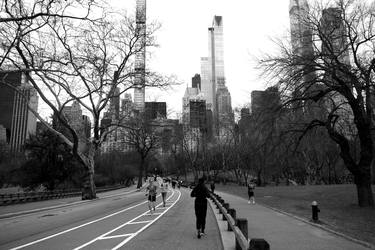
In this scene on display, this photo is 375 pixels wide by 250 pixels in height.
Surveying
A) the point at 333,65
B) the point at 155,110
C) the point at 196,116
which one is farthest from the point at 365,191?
the point at 196,116

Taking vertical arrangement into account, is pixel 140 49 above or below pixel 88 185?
above

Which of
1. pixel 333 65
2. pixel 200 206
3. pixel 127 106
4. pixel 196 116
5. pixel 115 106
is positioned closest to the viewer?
pixel 200 206

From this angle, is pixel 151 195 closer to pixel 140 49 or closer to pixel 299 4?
pixel 299 4

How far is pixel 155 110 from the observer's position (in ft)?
131

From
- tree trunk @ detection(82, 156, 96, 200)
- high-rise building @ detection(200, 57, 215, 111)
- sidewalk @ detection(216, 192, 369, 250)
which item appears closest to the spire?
sidewalk @ detection(216, 192, 369, 250)

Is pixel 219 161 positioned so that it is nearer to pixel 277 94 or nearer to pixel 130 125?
pixel 130 125

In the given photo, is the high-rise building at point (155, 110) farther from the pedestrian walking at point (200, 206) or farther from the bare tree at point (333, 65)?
the pedestrian walking at point (200, 206)

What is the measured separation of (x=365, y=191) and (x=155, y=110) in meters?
25.8

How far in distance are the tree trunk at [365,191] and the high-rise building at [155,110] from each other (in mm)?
24159

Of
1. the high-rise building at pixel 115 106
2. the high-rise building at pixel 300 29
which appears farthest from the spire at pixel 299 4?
the high-rise building at pixel 115 106

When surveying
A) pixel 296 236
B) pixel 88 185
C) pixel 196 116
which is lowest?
pixel 296 236

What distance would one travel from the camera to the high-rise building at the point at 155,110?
3847 centimetres

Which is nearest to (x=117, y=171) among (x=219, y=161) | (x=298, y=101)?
(x=219, y=161)

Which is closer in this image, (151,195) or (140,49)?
(151,195)
